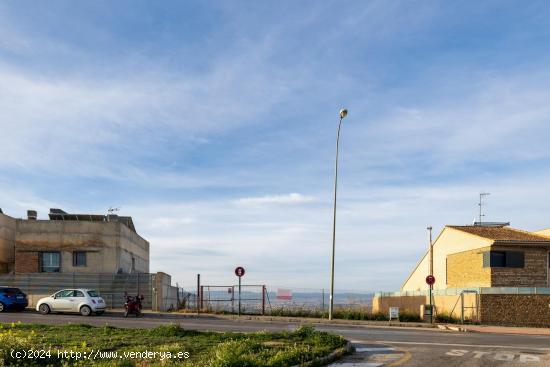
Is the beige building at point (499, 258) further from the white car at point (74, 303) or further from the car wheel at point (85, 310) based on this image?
the car wheel at point (85, 310)

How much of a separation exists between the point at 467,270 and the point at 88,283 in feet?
78.8

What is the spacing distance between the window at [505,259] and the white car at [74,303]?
2211 centimetres

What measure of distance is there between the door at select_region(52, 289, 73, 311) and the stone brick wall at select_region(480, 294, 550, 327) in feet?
69.4

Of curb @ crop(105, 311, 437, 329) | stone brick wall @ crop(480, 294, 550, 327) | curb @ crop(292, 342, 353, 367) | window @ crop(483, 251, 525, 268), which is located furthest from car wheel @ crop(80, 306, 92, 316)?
window @ crop(483, 251, 525, 268)

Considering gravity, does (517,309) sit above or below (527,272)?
below

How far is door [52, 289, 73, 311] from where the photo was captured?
3012 centimetres

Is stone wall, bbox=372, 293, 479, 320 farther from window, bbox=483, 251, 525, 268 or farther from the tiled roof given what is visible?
the tiled roof

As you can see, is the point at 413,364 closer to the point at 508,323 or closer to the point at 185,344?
the point at 185,344

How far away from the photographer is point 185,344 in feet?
47.3

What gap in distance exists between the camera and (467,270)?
1549 inches

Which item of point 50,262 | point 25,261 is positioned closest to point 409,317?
point 50,262

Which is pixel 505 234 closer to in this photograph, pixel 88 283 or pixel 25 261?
pixel 88 283

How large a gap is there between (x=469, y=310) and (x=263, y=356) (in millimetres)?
23348

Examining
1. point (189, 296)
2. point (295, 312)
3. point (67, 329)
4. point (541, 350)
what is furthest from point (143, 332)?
point (189, 296)
